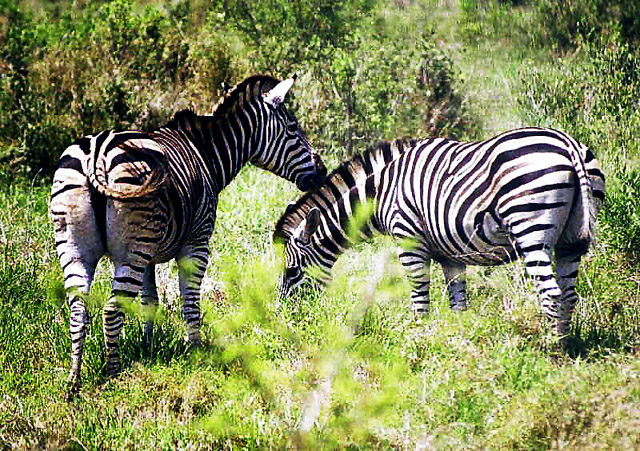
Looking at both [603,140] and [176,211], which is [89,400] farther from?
[603,140]

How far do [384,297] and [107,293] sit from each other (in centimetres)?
311

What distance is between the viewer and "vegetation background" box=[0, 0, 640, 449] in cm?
390

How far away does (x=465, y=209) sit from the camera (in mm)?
5395

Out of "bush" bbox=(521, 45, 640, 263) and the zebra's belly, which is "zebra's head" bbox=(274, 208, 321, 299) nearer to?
the zebra's belly

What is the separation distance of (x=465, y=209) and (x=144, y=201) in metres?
2.13

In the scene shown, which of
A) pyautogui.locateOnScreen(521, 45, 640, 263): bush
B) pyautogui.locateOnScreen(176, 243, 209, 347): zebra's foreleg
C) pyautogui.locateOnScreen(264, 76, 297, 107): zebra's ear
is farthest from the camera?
pyautogui.locateOnScreen(521, 45, 640, 263): bush

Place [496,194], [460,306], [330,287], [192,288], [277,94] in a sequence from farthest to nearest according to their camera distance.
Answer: [277,94] < [460,306] < [330,287] < [192,288] < [496,194]

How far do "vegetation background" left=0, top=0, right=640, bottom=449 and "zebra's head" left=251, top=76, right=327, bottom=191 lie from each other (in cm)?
80

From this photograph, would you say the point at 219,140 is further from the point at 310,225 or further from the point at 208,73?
the point at 208,73

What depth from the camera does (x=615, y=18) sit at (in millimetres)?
11680

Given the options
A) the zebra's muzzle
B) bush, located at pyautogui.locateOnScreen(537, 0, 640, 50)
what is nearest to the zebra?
the zebra's muzzle

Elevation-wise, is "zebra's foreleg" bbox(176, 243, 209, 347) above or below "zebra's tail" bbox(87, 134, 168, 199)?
below

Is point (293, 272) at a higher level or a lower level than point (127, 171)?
lower

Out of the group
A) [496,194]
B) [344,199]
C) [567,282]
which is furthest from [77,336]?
[567,282]
